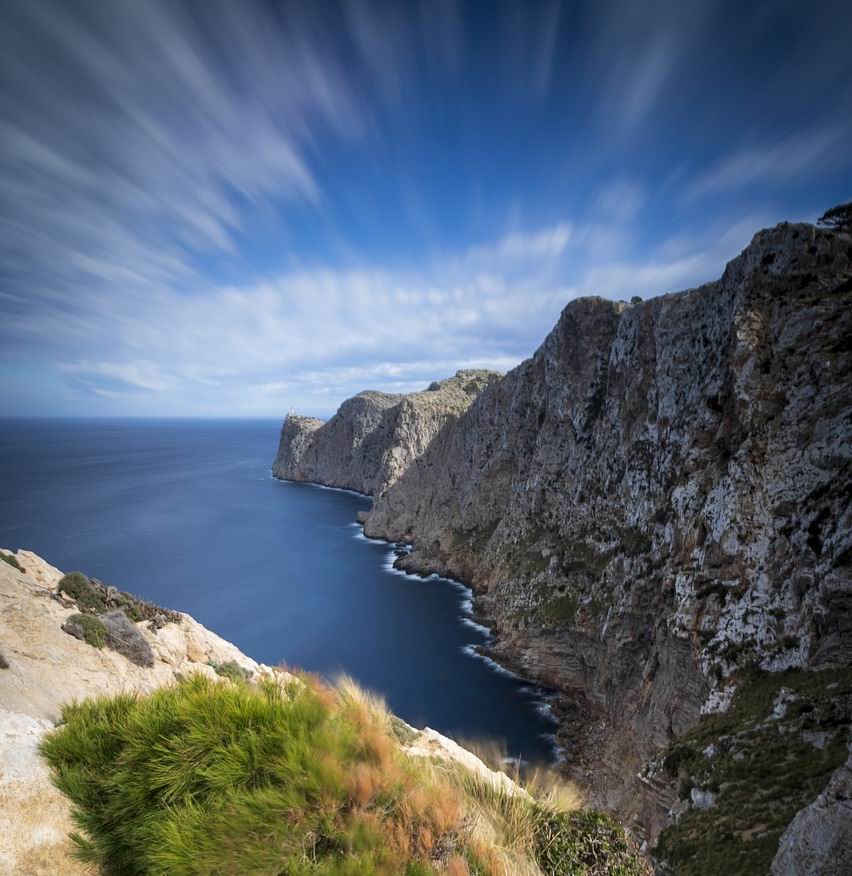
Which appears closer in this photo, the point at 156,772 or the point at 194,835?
the point at 194,835

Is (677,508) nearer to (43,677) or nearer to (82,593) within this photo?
(43,677)

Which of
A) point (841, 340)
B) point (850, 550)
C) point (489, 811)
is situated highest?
point (841, 340)

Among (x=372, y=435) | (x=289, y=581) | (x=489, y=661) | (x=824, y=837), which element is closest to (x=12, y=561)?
(x=824, y=837)

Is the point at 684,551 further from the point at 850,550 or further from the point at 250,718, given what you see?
the point at 250,718

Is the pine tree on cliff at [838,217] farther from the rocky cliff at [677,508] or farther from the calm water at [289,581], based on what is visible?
the calm water at [289,581]

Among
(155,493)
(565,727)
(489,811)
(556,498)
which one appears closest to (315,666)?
(565,727)

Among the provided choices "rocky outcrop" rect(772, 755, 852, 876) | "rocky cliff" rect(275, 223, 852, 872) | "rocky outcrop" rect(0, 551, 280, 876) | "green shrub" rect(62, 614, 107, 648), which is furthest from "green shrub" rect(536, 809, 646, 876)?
"green shrub" rect(62, 614, 107, 648)

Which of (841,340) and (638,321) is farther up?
(638,321)

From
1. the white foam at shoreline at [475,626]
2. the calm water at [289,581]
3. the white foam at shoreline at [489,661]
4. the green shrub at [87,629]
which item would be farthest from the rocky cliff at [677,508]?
the green shrub at [87,629]
